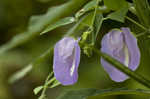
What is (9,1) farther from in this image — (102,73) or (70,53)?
(70,53)

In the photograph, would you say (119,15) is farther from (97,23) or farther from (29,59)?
(29,59)

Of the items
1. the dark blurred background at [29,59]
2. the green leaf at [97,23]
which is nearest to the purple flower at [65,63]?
the green leaf at [97,23]

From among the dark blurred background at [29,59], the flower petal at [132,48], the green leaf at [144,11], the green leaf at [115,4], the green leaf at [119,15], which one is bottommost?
the dark blurred background at [29,59]

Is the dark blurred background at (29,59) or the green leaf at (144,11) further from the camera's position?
the dark blurred background at (29,59)

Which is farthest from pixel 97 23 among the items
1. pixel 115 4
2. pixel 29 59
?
pixel 29 59

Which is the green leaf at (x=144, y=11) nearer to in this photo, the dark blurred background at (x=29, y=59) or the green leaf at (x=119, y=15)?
the green leaf at (x=119, y=15)

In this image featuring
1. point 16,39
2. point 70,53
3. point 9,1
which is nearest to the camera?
point 70,53

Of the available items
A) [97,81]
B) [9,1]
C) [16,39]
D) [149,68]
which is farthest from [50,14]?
[9,1]

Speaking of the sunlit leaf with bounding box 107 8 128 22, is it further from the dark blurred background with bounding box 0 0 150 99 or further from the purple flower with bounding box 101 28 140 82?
the dark blurred background with bounding box 0 0 150 99
